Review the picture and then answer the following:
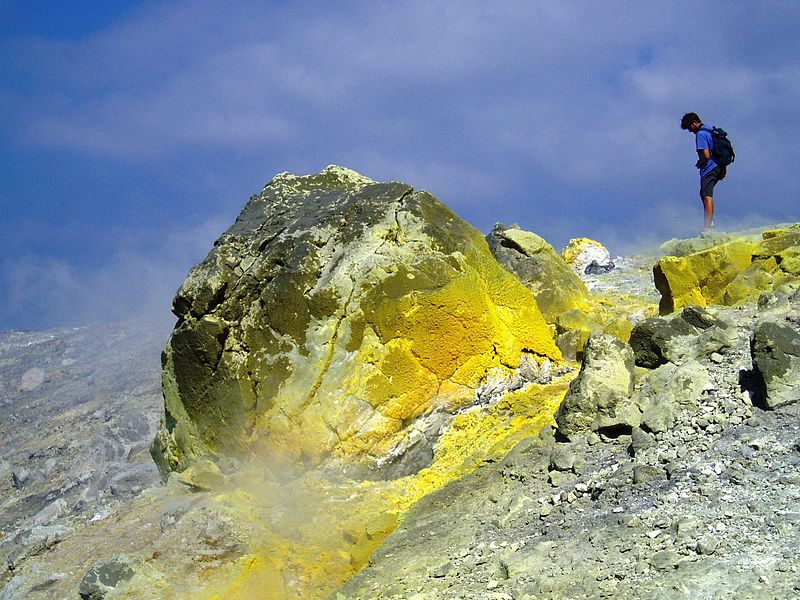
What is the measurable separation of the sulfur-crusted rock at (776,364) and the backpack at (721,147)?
718 centimetres

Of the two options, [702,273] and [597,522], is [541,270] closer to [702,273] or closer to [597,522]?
[702,273]

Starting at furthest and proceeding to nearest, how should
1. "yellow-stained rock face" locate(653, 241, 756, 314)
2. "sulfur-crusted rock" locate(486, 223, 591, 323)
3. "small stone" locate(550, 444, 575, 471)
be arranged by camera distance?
"sulfur-crusted rock" locate(486, 223, 591, 323) < "yellow-stained rock face" locate(653, 241, 756, 314) < "small stone" locate(550, 444, 575, 471)

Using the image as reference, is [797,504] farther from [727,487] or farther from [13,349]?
[13,349]

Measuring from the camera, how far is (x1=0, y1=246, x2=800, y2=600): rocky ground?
5.68m

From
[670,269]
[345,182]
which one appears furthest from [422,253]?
[670,269]

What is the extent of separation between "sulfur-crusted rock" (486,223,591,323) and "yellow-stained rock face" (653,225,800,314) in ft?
5.88

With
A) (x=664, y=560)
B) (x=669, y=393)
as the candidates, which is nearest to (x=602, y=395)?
(x=669, y=393)

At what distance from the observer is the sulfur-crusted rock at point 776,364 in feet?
23.7

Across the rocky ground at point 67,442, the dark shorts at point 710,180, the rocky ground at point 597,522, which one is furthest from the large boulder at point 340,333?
the dark shorts at point 710,180

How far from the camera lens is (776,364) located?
739 centimetres

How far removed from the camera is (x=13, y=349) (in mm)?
52062

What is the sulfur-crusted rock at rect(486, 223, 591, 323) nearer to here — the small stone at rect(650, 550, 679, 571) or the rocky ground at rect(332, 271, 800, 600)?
the rocky ground at rect(332, 271, 800, 600)

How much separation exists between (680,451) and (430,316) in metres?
4.04

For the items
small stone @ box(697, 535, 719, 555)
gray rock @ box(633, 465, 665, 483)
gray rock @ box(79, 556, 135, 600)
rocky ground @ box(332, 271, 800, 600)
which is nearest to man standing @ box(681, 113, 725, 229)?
rocky ground @ box(332, 271, 800, 600)
